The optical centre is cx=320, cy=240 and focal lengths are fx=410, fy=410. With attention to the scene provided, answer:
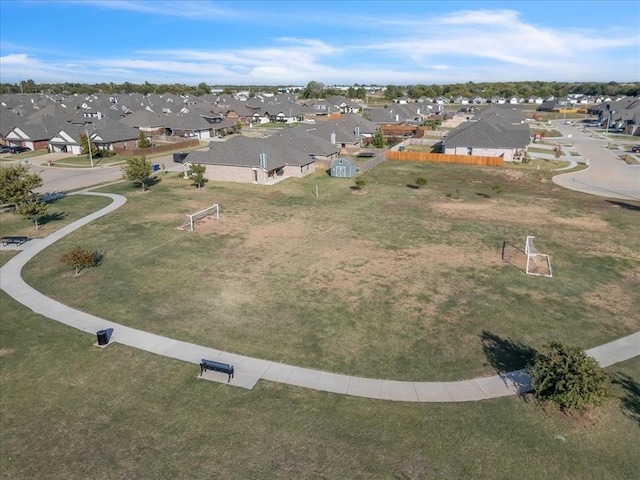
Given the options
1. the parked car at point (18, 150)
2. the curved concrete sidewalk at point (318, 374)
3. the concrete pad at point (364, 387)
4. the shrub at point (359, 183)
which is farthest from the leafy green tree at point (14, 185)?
the parked car at point (18, 150)

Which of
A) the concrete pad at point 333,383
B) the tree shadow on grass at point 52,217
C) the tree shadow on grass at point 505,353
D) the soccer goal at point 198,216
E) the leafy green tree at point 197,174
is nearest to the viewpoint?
the concrete pad at point 333,383

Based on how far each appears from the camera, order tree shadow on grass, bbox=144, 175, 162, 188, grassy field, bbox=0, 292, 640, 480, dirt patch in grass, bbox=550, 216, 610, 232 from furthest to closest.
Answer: tree shadow on grass, bbox=144, 175, 162, 188
dirt patch in grass, bbox=550, 216, 610, 232
grassy field, bbox=0, 292, 640, 480

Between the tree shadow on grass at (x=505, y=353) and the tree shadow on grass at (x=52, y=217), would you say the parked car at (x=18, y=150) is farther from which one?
the tree shadow on grass at (x=505, y=353)

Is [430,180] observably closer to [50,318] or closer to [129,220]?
[129,220]

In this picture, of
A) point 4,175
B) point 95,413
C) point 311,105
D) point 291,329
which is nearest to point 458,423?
point 291,329

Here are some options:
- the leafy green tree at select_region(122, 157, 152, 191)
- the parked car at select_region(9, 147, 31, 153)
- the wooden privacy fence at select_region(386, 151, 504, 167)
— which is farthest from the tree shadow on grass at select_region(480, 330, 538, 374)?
the parked car at select_region(9, 147, 31, 153)

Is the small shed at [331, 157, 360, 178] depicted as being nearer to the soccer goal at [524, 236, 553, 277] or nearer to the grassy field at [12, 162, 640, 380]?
the grassy field at [12, 162, 640, 380]
